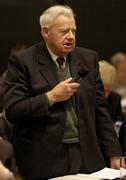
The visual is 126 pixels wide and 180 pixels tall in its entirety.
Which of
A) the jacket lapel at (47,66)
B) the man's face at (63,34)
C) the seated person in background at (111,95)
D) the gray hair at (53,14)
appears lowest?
the seated person in background at (111,95)

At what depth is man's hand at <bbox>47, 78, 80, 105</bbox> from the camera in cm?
279

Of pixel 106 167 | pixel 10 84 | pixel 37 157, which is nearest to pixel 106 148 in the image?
pixel 106 167

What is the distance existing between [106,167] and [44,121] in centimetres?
48

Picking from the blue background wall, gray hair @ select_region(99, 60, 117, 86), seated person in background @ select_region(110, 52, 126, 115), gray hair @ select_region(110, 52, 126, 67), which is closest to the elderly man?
gray hair @ select_region(99, 60, 117, 86)

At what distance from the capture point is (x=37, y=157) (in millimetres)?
2912

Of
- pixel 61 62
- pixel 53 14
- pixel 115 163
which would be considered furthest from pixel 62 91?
pixel 115 163

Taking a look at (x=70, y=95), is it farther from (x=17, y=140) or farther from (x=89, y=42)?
(x=89, y=42)

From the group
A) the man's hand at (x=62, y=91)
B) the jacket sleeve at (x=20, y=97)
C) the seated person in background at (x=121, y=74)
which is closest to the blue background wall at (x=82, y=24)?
the seated person in background at (x=121, y=74)

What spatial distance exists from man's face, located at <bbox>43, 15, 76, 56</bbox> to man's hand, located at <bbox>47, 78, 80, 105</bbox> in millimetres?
A: 208

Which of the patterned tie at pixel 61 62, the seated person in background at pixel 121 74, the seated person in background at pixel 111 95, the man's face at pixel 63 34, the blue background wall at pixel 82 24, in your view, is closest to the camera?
the man's face at pixel 63 34

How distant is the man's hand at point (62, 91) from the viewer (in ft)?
9.14

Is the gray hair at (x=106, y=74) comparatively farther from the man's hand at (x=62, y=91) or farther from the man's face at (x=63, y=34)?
the man's hand at (x=62, y=91)

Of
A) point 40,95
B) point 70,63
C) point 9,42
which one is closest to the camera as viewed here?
point 40,95

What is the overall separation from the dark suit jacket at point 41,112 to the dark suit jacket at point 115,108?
1614mm
